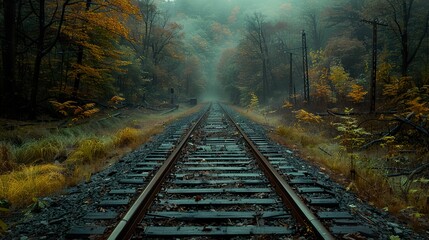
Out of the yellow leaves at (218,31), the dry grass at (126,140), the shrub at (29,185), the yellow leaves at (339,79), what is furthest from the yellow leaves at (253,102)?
the yellow leaves at (218,31)

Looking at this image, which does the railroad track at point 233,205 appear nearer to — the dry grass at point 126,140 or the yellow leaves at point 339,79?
the dry grass at point 126,140

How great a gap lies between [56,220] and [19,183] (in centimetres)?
201

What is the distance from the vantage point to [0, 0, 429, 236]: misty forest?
6.20 meters

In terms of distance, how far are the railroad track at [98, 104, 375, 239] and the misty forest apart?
3.48ft

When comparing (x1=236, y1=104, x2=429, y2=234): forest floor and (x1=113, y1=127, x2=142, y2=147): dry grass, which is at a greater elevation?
(x1=113, y1=127, x2=142, y2=147): dry grass

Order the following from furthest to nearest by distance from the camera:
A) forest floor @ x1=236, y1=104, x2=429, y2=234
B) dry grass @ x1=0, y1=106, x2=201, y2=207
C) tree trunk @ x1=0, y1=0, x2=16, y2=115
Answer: tree trunk @ x1=0, y1=0, x2=16, y2=115, dry grass @ x1=0, y1=106, x2=201, y2=207, forest floor @ x1=236, y1=104, x2=429, y2=234

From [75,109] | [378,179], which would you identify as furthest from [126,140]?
[378,179]

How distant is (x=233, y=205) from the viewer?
166 inches

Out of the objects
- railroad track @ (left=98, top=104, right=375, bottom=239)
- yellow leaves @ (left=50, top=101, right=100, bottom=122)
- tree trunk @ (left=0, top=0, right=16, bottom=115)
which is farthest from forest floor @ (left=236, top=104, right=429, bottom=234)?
tree trunk @ (left=0, top=0, right=16, bottom=115)

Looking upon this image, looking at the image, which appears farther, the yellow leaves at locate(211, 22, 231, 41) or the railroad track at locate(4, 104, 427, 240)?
the yellow leaves at locate(211, 22, 231, 41)

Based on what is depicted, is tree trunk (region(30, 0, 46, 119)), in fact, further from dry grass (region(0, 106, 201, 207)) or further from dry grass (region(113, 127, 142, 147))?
dry grass (region(113, 127, 142, 147))

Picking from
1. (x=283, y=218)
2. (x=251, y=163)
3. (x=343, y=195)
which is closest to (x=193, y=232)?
(x=283, y=218)

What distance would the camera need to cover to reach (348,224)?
3592 millimetres

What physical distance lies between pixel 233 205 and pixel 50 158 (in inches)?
251
